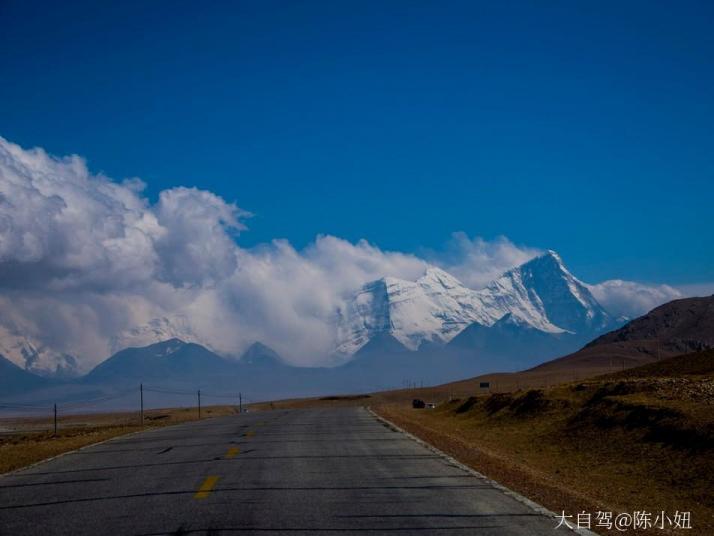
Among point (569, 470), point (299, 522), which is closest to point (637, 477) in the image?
point (569, 470)

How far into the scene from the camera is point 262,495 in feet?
45.3

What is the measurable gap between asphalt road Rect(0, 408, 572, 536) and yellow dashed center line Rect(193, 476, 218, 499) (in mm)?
27

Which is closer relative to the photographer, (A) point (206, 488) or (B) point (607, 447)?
(A) point (206, 488)

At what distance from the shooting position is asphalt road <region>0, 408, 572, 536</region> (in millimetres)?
11352

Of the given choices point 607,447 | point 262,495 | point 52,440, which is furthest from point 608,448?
point 52,440

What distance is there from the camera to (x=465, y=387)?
6412 inches

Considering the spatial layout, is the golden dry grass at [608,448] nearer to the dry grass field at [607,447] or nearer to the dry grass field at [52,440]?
the dry grass field at [607,447]

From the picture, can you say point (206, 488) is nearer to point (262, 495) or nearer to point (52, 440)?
point (262, 495)

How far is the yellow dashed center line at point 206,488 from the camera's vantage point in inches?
545

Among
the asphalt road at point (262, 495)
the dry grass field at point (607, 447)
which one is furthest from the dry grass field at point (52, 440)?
the dry grass field at point (607, 447)

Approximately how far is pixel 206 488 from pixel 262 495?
4.70 feet

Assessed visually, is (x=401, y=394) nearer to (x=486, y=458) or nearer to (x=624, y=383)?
(x=624, y=383)

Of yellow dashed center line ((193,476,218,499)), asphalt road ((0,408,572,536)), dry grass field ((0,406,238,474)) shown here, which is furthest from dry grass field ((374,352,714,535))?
dry grass field ((0,406,238,474))

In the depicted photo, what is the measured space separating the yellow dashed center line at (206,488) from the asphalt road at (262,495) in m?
0.03
